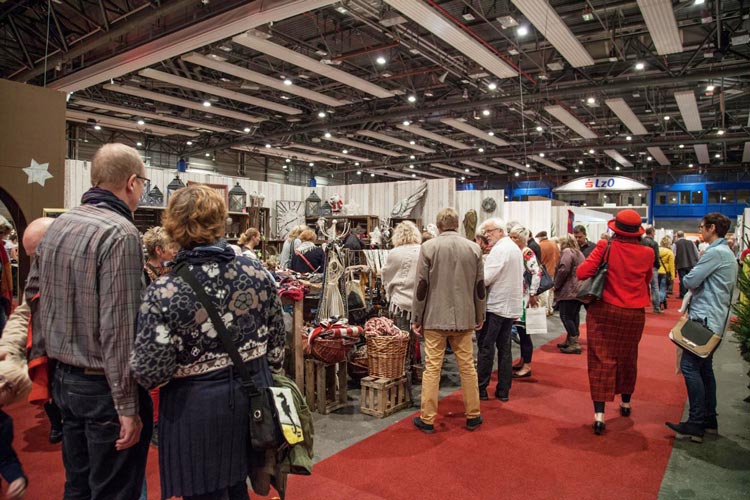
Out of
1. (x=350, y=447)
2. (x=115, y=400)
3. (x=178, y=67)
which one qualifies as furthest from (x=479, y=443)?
(x=178, y=67)

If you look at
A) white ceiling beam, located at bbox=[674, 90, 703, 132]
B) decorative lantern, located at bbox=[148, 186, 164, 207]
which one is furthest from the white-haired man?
white ceiling beam, located at bbox=[674, 90, 703, 132]

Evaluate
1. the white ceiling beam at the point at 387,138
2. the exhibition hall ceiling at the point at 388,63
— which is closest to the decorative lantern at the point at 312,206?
the exhibition hall ceiling at the point at 388,63

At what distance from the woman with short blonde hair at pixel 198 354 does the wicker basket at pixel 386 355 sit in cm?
241

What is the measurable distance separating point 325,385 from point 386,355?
555 millimetres

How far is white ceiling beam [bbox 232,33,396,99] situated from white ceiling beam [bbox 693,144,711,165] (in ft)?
40.2

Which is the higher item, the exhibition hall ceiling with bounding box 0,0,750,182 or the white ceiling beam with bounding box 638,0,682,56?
the exhibition hall ceiling with bounding box 0,0,750,182

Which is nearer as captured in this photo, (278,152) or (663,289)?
(663,289)

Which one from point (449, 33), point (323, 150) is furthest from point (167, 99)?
point (323, 150)

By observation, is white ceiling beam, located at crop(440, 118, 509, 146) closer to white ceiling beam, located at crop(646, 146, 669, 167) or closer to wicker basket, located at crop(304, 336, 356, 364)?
white ceiling beam, located at crop(646, 146, 669, 167)

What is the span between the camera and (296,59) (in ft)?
25.6

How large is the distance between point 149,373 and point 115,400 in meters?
0.20

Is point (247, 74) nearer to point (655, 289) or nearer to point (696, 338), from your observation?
point (696, 338)

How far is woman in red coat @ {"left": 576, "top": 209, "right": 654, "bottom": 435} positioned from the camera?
355 cm

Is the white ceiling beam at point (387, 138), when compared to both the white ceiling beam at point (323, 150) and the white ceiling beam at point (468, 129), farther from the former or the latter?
the white ceiling beam at point (323, 150)
